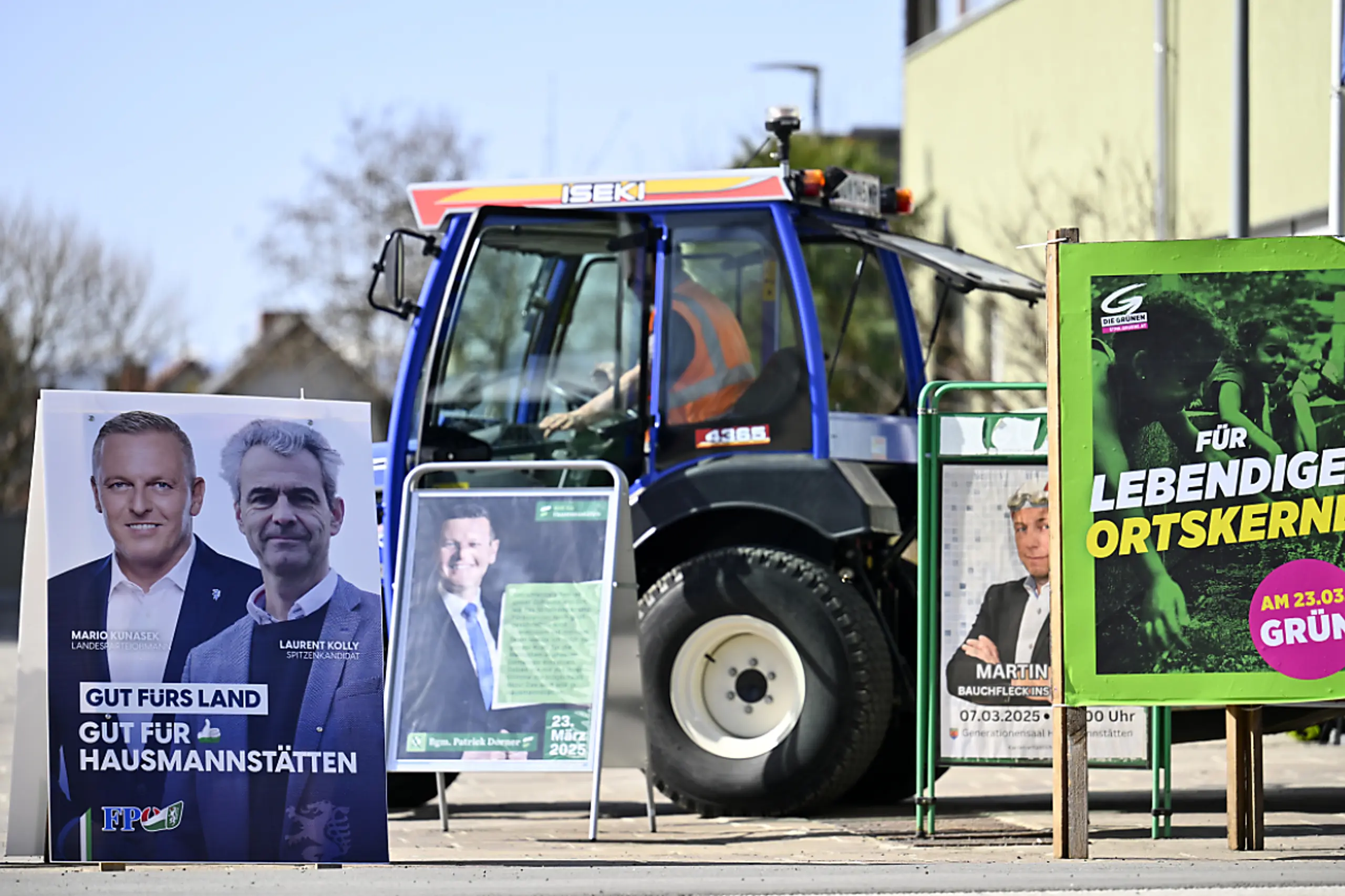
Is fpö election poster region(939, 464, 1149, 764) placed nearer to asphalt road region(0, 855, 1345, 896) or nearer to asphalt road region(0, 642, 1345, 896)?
asphalt road region(0, 642, 1345, 896)

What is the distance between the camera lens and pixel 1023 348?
59.2 feet

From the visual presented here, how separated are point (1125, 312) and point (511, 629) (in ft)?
8.65

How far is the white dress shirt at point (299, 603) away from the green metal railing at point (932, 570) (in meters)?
2.24

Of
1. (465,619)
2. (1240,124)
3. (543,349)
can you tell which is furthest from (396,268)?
(1240,124)

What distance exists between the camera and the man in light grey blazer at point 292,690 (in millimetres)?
6008

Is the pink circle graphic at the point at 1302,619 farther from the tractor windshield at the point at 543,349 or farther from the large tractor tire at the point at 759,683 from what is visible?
the tractor windshield at the point at 543,349

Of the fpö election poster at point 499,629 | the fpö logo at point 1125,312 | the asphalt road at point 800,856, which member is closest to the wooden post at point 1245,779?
the asphalt road at point 800,856

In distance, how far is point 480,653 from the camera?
→ 7363 mm

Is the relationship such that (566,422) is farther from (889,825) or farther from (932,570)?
(889,825)

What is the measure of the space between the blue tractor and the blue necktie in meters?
0.59

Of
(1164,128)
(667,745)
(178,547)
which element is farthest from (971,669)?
(1164,128)

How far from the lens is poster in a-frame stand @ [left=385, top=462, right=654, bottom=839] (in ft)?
23.8

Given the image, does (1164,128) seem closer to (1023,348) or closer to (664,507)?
(1023,348)

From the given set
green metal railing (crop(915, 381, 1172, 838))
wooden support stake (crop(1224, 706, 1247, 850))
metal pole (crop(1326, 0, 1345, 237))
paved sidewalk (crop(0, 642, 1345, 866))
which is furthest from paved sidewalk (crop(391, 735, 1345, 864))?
metal pole (crop(1326, 0, 1345, 237))
